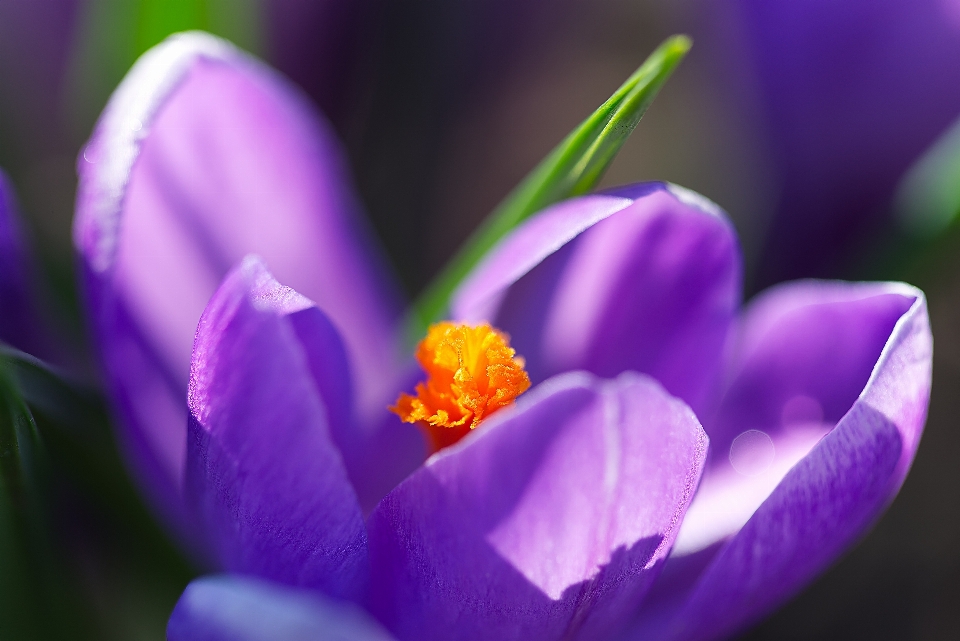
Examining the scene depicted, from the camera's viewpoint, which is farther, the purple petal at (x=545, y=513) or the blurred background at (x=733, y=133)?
the blurred background at (x=733, y=133)

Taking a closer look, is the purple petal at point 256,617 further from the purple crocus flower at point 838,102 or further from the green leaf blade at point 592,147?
the purple crocus flower at point 838,102

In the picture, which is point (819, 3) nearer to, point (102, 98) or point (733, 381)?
point (733, 381)

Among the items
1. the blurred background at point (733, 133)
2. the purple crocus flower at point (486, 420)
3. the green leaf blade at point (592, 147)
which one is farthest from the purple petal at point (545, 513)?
the blurred background at point (733, 133)

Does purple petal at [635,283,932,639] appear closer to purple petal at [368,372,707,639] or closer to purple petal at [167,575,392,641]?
purple petal at [368,372,707,639]

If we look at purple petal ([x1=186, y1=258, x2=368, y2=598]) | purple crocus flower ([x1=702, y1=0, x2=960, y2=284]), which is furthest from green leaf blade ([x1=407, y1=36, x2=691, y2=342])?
purple crocus flower ([x1=702, y1=0, x2=960, y2=284])

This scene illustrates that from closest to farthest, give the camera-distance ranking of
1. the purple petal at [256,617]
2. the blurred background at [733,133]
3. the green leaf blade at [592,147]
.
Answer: the purple petal at [256,617], the green leaf blade at [592,147], the blurred background at [733,133]

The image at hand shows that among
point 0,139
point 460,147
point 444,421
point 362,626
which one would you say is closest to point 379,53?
point 460,147

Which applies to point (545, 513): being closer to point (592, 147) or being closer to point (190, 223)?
point (592, 147)

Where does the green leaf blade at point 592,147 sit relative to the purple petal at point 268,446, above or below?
above
